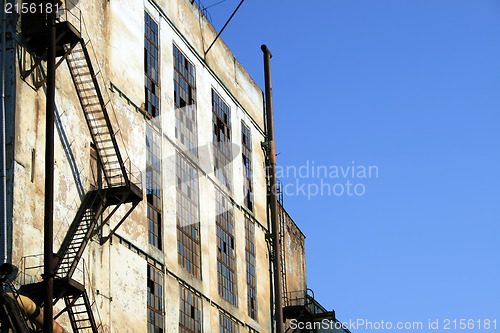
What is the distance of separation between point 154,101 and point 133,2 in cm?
368

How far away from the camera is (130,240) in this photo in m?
31.0

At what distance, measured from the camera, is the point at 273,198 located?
4312 cm

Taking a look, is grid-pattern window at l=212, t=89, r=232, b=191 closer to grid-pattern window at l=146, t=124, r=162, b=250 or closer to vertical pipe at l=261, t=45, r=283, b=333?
vertical pipe at l=261, t=45, r=283, b=333

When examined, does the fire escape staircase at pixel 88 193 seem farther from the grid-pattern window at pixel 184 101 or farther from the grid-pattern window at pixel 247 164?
the grid-pattern window at pixel 247 164

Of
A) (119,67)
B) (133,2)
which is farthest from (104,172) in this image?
(133,2)

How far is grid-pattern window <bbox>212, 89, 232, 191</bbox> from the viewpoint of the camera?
40.8 metres

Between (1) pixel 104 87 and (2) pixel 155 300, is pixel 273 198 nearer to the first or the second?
(2) pixel 155 300

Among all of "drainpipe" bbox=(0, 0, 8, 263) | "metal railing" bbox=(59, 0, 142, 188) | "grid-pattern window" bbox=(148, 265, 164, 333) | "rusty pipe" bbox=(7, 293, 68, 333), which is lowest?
"rusty pipe" bbox=(7, 293, 68, 333)

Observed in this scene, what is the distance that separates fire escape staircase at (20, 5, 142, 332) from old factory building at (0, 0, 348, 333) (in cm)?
6

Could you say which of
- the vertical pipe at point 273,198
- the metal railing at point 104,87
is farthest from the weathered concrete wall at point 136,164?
the vertical pipe at point 273,198

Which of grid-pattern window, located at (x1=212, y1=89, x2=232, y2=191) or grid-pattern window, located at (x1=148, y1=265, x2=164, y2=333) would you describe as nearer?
grid-pattern window, located at (x1=148, y1=265, x2=164, y2=333)

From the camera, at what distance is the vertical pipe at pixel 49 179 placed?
23.8 metres

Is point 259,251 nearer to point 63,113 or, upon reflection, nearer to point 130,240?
point 130,240

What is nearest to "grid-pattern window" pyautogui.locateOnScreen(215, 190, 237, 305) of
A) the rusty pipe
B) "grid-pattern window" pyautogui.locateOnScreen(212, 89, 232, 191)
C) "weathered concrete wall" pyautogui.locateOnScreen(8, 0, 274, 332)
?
"weathered concrete wall" pyautogui.locateOnScreen(8, 0, 274, 332)
